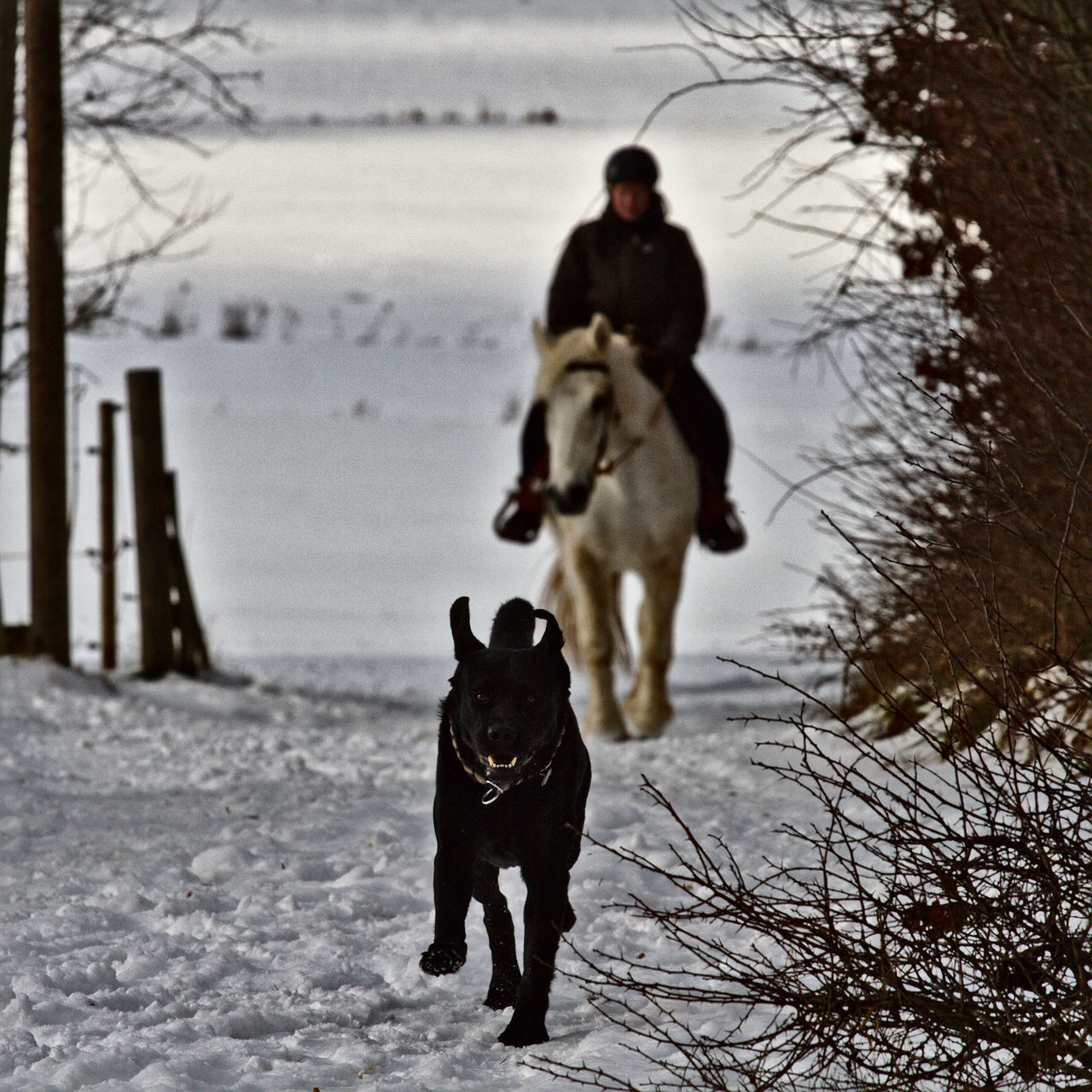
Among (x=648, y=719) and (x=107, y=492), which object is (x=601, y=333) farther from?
(x=107, y=492)

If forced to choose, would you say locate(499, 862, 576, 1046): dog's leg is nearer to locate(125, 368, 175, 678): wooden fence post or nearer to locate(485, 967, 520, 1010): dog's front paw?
locate(485, 967, 520, 1010): dog's front paw

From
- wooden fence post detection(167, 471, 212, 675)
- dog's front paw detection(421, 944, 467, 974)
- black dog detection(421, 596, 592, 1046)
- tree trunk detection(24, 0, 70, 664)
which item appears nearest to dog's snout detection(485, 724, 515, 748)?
black dog detection(421, 596, 592, 1046)

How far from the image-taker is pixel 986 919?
267cm

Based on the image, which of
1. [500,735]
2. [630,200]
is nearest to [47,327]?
[630,200]

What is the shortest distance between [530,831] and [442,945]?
0.29 meters

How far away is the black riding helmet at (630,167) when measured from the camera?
886 centimetres

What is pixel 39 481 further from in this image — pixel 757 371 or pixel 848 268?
pixel 757 371

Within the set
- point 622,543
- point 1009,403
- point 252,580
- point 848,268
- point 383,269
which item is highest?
point 383,269

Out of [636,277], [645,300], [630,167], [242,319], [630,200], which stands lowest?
[645,300]

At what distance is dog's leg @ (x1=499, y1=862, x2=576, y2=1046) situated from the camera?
314 centimetres

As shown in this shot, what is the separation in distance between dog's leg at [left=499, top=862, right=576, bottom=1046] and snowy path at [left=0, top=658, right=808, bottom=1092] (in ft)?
0.32

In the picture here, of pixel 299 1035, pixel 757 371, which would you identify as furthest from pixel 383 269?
pixel 299 1035

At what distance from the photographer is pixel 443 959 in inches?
120

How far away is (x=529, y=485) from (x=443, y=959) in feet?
20.8
